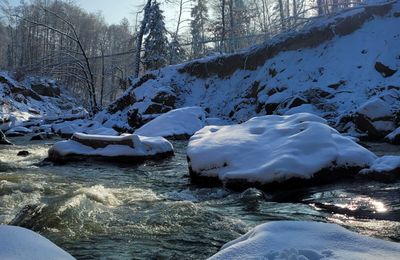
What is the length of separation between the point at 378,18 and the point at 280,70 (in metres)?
4.67

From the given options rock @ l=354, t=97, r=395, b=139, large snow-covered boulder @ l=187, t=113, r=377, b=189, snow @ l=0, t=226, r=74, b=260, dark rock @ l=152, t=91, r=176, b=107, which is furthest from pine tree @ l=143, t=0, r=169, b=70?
snow @ l=0, t=226, r=74, b=260

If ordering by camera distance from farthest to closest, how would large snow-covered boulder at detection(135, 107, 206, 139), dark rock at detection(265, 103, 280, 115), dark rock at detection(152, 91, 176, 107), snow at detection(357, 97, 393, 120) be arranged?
dark rock at detection(152, 91, 176, 107), dark rock at detection(265, 103, 280, 115), large snow-covered boulder at detection(135, 107, 206, 139), snow at detection(357, 97, 393, 120)

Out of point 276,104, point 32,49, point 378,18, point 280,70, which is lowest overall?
point 276,104

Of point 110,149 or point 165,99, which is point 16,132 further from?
point 110,149

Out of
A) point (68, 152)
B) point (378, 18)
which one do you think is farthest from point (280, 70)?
point (68, 152)

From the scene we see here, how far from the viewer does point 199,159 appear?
7.08m

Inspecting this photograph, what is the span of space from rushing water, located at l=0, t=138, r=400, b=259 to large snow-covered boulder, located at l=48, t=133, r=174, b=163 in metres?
2.38

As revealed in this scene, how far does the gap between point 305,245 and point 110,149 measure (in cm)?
786

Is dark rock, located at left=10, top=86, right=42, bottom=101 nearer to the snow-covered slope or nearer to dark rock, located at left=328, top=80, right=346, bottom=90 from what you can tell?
the snow-covered slope

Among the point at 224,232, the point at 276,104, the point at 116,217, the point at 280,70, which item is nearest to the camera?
the point at 224,232

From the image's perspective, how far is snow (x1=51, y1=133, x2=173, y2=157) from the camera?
9922 millimetres

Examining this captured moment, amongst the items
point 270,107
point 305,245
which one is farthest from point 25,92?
point 305,245

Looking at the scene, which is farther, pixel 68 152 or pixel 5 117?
pixel 5 117

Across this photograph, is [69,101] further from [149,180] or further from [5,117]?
[149,180]
